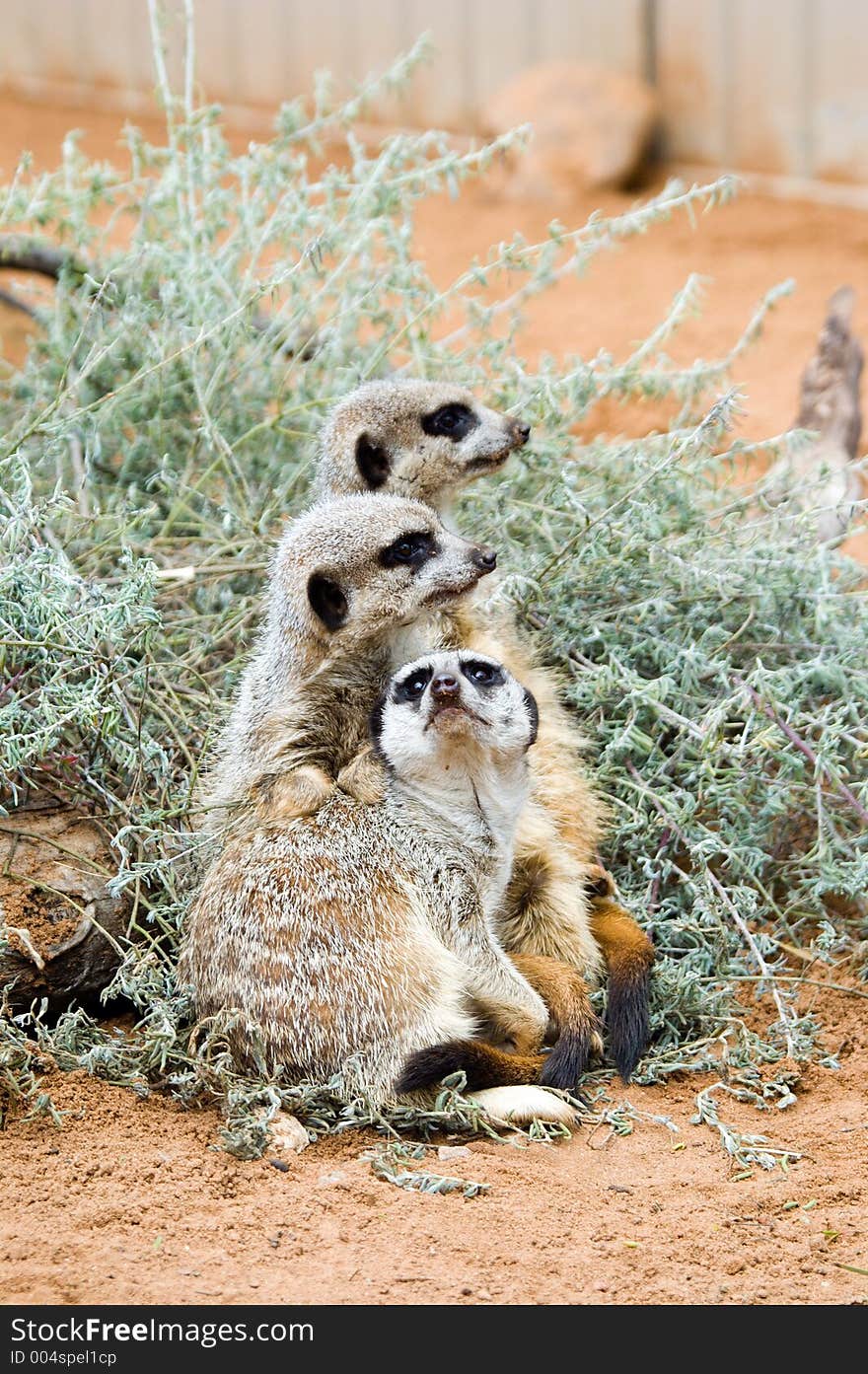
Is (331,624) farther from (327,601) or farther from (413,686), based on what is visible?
(413,686)

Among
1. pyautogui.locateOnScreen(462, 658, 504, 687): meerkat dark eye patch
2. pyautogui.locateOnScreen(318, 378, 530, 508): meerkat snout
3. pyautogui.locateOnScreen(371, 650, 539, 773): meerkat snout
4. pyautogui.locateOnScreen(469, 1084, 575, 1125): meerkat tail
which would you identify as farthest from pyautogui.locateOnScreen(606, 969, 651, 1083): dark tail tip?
pyautogui.locateOnScreen(318, 378, 530, 508): meerkat snout

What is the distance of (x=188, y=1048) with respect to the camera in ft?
9.68

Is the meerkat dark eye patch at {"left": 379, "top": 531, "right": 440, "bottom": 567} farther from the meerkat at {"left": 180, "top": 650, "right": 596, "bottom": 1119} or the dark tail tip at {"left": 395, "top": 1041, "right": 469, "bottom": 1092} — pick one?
the dark tail tip at {"left": 395, "top": 1041, "right": 469, "bottom": 1092}

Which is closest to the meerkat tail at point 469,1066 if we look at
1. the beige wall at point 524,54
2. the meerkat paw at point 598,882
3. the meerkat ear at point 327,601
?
the meerkat paw at point 598,882

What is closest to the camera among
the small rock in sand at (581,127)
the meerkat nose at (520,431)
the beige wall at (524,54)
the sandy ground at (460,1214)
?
the sandy ground at (460,1214)

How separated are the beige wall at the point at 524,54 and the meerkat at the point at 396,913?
6122 mm

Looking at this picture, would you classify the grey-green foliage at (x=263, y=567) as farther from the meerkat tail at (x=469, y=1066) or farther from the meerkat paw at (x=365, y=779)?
the meerkat paw at (x=365, y=779)

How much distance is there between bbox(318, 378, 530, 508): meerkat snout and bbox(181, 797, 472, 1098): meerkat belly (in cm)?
95

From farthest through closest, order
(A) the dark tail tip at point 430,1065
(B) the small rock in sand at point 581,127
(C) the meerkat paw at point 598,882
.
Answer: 1. (B) the small rock in sand at point 581,127
2. (C) the meerkat paw at point 598,882
3. (A) the dark tail tip at point 430,1065

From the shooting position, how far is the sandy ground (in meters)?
2.29

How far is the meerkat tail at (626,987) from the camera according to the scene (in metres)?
3.06

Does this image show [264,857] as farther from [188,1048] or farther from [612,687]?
[612,687]

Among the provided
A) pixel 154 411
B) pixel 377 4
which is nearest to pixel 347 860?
pixel 154 411

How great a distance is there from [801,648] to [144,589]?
4.81 ft
